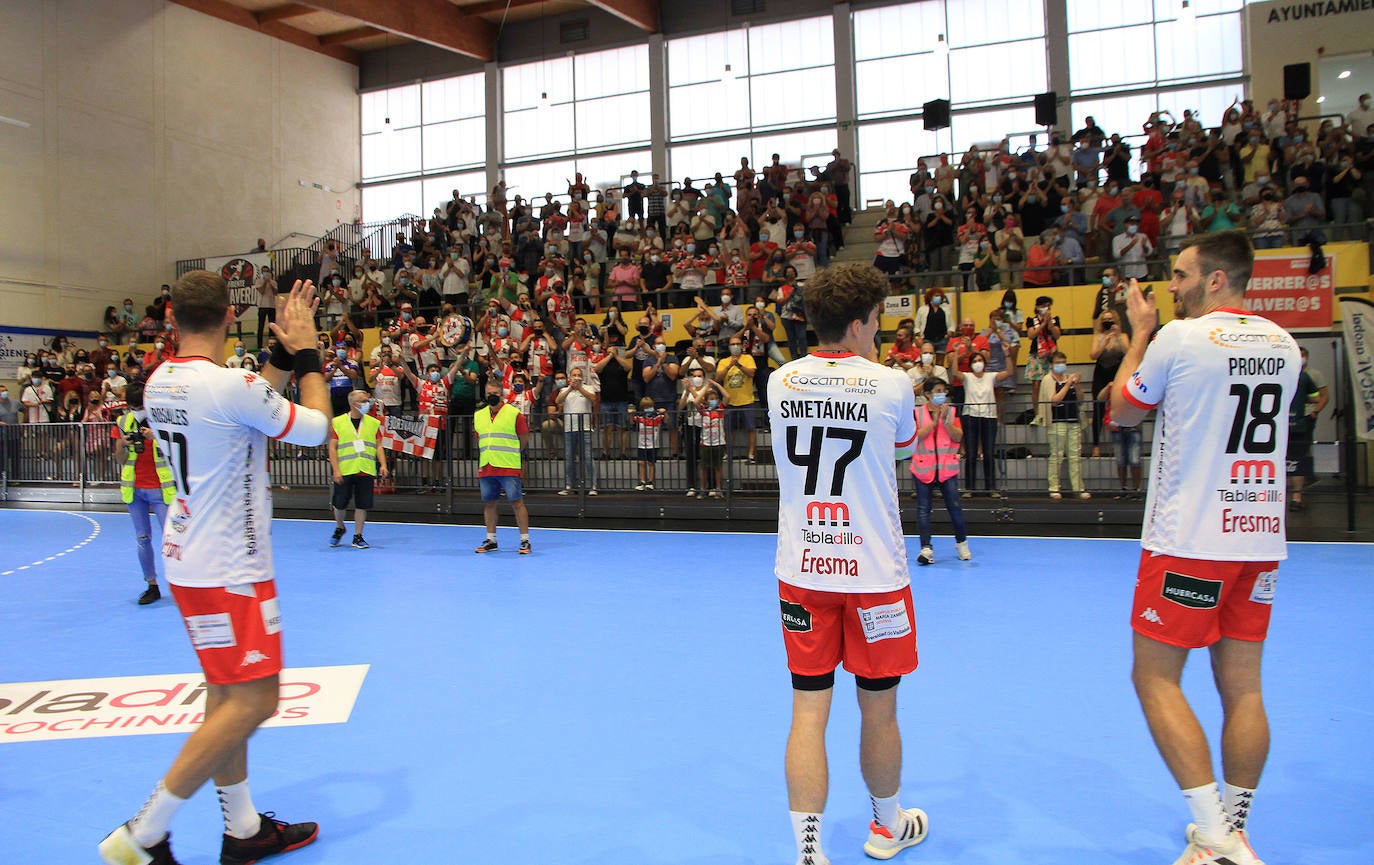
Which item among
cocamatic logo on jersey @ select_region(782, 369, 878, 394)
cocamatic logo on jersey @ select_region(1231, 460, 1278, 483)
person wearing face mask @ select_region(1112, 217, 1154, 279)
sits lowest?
cocamatic logo on jersey @ select_region(1231, 460, 1278, 483)

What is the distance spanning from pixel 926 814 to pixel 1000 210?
15.4m

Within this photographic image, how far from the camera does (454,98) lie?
30.6 metres

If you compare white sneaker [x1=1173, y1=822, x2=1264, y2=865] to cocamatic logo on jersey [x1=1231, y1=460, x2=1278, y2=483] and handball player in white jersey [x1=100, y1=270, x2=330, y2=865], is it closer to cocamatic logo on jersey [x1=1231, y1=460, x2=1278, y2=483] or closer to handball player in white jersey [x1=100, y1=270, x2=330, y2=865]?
cocamatic logo on jersey [x1=1231, y1=460, x2=1278, y2=483]

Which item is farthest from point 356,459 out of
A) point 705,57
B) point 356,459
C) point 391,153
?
point 391,153

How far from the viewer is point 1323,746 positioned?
14.4ft

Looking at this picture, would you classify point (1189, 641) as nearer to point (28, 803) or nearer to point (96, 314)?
point (28, 803)

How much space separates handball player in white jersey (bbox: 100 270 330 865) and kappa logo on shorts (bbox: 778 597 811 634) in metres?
1.88

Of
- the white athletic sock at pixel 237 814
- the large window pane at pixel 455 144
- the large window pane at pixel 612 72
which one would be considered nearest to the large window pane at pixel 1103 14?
the large window pane at pixel 612 72

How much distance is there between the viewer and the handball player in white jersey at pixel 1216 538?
128 inches

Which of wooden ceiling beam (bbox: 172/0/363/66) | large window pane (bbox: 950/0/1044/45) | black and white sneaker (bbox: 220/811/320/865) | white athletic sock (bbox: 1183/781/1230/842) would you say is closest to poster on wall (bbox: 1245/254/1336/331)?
white athletic sock (bbox: 1183/781/1230/842)

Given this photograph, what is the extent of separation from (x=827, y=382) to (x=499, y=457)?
26.8 ft

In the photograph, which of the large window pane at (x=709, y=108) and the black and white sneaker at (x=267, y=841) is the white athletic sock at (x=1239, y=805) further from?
the large window pane at (x=709, y=108)

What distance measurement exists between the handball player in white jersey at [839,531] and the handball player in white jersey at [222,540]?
185cm

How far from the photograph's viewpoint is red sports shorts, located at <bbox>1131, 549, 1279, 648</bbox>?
3.25 m
